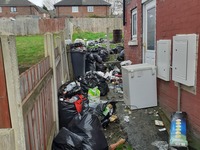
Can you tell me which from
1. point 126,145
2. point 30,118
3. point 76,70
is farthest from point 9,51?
point 76,70

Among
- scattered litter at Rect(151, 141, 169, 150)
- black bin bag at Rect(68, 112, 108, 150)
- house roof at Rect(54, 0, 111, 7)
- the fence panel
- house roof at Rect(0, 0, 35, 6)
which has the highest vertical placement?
house roof at Rect(0, 0, 35, 6)

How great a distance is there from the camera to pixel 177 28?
11.9 feet

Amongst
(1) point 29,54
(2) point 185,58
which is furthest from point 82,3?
(2) point 185,58

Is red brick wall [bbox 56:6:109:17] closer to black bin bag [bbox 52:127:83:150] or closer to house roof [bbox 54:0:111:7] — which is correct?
house roof [bbox 54:0:111:7]

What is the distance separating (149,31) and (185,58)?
241cm

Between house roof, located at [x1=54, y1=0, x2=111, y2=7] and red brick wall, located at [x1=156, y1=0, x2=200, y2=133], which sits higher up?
house roof, located at [x1=54, y1=0, x2=111, y2=7]

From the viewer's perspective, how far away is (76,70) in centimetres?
762

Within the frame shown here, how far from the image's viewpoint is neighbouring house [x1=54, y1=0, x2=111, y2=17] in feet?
138

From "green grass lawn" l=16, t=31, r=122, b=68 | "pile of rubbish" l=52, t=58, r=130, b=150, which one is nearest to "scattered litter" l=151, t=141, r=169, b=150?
"pile of rubbish" l=52, t=58, r=130, b=150

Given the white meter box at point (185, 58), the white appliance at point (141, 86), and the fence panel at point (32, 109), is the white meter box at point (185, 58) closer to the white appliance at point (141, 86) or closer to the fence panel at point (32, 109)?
the white appliance at point (141, 86)

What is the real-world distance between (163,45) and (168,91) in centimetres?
85

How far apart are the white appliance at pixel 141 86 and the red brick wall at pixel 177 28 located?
0.17m

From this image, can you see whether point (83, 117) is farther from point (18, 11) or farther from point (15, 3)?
point (15, 3)

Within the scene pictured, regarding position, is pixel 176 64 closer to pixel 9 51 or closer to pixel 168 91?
pixel 168 91
